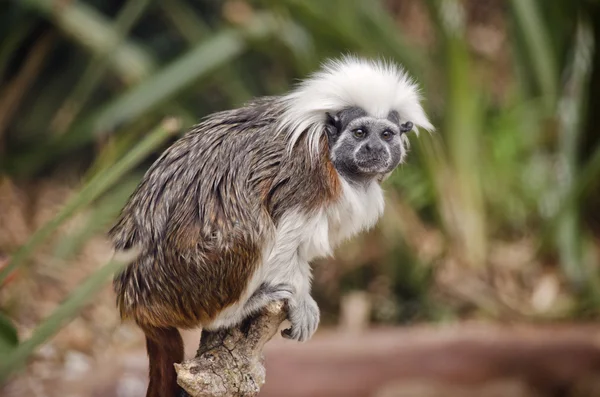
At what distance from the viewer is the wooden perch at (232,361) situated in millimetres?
1908

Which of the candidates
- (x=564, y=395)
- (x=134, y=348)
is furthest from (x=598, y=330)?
(x=134, y=348)

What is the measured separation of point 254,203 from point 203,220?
134 mm

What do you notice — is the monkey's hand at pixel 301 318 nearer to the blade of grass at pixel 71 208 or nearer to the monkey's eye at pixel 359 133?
the monkey's eye at pixel 359 133

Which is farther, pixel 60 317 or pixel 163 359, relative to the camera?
pixel 163 359

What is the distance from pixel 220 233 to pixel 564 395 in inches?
103

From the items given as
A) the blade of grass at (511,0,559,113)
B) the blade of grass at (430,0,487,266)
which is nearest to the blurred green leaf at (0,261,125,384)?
the blade of grass at (430,0,487,266)

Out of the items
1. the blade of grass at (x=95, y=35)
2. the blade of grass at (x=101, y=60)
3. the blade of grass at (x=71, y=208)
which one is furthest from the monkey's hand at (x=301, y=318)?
the blade of grass at (x=95, y=35)

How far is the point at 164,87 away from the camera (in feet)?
14.6

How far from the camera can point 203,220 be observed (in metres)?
2.00

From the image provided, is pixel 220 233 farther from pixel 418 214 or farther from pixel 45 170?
pixel 45 170

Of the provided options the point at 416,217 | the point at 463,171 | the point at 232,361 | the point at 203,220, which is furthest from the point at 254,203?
the point at 416,217

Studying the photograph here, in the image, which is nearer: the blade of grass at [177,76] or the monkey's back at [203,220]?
the monkey's back at [203,220]

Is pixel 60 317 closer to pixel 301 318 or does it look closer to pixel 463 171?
pixel 301 318

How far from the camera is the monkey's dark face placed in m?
2.11
